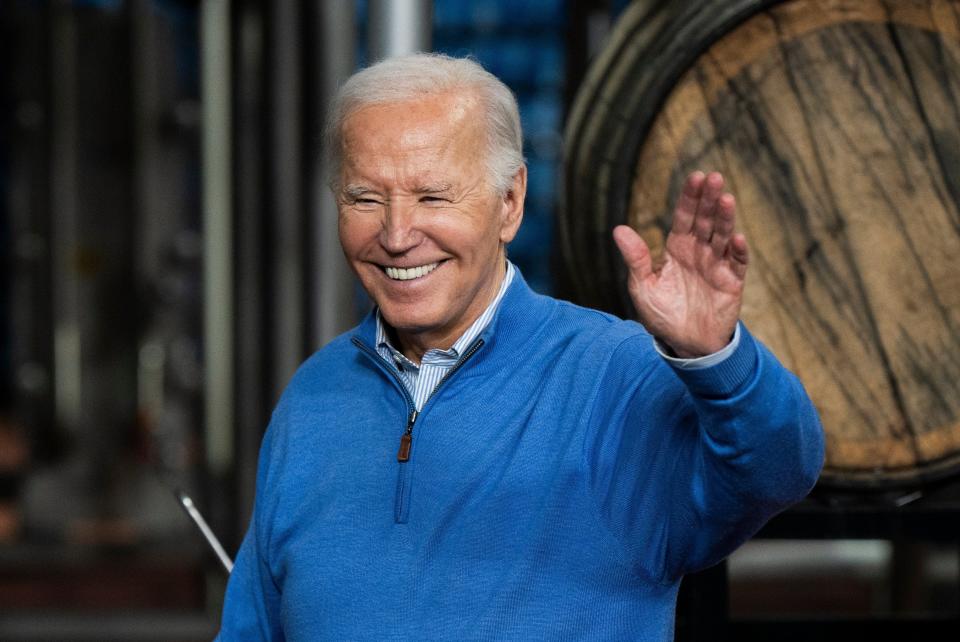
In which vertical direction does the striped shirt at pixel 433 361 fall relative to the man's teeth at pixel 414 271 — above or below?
below

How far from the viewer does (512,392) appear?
121 cm

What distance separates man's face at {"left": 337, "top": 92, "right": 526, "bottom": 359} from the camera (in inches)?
47.6

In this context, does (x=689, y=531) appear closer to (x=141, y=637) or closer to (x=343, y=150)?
(x=343, y=150)

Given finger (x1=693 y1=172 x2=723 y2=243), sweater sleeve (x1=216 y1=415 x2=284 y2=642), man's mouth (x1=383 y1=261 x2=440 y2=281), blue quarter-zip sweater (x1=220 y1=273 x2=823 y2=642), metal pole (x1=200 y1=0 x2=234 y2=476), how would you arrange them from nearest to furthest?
finger (x1=693 y1=172 x2=723 y2=243), blue quarter-zip sweater (x1=220 y1=273 x2=823 y2=642), man's mouth (x1=383 y1=261 x2=440 y2=281), sweater sleeve (x1=216 y1=415 x2=284 y2=642), metal pole (x1=200 y1=0 x2=234 y2=476)

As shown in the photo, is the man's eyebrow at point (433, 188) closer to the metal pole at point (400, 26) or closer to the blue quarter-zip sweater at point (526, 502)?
the blue quarter-zip sweater at point (526, 502)

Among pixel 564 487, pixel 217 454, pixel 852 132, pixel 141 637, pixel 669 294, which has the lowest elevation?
pixel 141 637

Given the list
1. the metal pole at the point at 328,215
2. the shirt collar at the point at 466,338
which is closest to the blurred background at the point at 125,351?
the metal pole at the point at 328,215

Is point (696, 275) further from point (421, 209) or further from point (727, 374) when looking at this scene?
point (421, 209)

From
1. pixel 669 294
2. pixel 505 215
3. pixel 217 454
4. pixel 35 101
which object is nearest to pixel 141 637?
pixel 217 454

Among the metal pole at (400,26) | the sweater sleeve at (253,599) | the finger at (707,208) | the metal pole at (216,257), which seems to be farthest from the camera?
the metal pole at (216,257)

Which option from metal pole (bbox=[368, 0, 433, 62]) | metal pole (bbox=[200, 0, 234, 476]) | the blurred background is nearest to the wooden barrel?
metal pole (bbox=[368, 0, 433, 62])

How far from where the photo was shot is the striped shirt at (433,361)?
1.28 m

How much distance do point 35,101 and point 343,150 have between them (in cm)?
470

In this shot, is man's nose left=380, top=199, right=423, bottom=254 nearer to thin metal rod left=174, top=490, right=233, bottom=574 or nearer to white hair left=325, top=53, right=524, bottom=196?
white hair left=325, top=53, right=524, bottom=196
